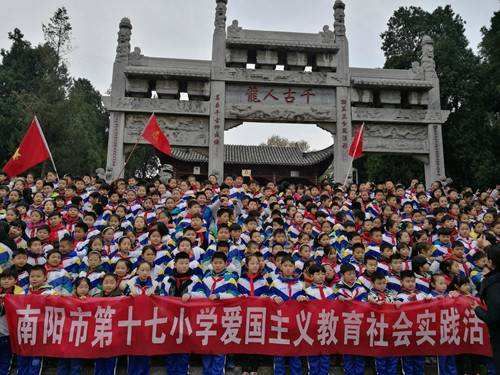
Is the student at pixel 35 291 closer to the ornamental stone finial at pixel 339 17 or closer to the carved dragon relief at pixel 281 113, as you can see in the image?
the carved dragon relief at pixel 281 113

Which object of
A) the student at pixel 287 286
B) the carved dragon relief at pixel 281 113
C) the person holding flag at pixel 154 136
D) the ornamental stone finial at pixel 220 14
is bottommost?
the student at pixel 287 286

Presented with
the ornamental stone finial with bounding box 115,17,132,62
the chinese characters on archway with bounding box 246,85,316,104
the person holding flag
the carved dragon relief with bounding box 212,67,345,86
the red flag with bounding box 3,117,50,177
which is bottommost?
the red flag with bounding box 3,117,50,177

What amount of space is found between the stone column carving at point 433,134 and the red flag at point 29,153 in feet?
41.7

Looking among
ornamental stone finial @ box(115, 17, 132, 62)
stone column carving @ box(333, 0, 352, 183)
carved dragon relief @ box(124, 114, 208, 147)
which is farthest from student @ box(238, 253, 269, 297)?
ornamental stone finial @ box(115, 17, 132, 62)

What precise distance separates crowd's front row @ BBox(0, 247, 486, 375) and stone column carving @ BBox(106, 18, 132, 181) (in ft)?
28.8

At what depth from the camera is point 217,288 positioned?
5.15 metres

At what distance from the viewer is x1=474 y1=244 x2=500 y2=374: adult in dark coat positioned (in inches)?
138

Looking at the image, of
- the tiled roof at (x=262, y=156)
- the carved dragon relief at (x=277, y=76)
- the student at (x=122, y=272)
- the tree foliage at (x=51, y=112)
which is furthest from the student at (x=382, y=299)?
the tree foliage at (x=51, y=112)

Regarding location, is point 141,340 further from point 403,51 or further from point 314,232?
point 403,51

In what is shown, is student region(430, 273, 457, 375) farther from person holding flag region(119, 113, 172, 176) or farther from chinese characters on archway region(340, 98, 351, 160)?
chinese characters on archway region(340, 98, 351, 160)

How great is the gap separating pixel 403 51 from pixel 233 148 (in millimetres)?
12590

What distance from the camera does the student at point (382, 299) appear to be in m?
4.90

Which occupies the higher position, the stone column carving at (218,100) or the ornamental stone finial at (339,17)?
the ornamental stone finial at (339,17)

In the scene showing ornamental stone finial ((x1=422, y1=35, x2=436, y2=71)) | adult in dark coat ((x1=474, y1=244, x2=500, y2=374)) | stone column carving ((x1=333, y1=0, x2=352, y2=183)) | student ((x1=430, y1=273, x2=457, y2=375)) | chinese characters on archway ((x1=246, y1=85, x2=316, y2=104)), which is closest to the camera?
adult in dark coat ((x1=474, y1=244, x2=500, y2=374))
